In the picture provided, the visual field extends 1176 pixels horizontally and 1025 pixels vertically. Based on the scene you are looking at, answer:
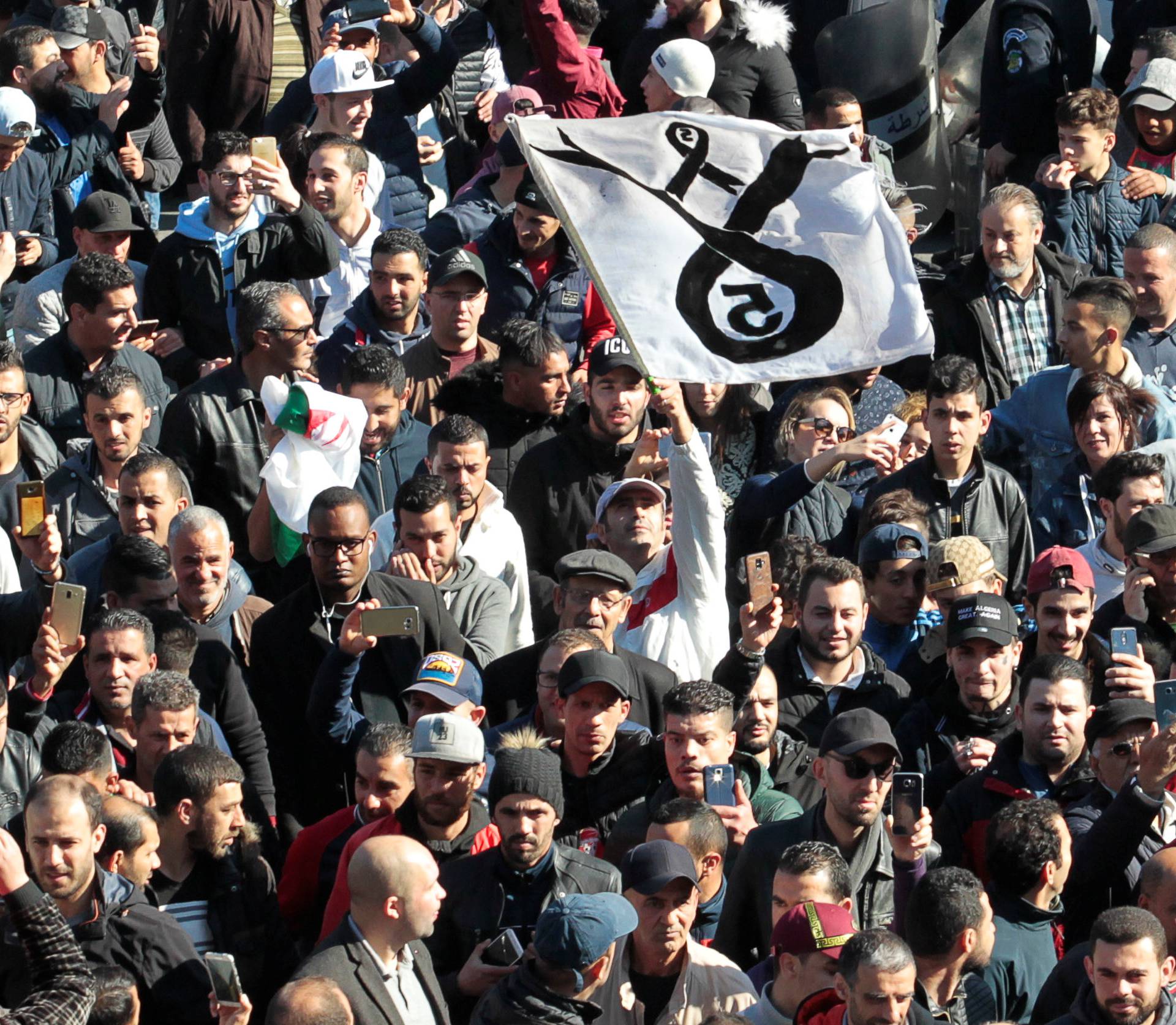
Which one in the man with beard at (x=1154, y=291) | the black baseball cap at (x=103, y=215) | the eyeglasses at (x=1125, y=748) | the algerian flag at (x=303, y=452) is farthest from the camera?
the black baseball cap at (x=103, y=215)

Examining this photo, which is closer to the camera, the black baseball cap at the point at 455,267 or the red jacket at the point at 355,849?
the red jacket at the point at 355,849

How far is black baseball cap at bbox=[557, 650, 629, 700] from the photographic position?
8.37 metres

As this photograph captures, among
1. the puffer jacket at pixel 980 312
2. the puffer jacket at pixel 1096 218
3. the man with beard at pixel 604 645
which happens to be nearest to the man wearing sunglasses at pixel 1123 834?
the man with beard at pixel 604 645

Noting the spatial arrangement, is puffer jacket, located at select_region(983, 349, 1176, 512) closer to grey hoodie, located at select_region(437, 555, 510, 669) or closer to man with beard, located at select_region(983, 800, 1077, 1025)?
grey hoodie, located at select_region(437, 555, 510, 669)

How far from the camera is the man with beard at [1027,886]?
7.74 m

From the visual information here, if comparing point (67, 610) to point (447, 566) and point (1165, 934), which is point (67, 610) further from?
point (1165, 934)

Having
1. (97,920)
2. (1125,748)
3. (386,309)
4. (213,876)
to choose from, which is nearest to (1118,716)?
(1125,748)

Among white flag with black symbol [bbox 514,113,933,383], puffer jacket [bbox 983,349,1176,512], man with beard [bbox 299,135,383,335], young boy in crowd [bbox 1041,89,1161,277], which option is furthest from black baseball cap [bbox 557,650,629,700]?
young boy in crowd [bbox 1041,89,1161,277]

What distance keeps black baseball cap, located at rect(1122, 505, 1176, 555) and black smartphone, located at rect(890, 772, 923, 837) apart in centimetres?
195

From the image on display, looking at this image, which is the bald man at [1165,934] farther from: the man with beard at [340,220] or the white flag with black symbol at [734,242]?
the man with beard at [340,220]

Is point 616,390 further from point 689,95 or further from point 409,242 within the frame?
point 689,95

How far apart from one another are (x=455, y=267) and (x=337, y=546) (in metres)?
2.24

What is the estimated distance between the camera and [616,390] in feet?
33.2

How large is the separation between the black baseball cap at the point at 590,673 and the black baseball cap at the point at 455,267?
2.81 m
